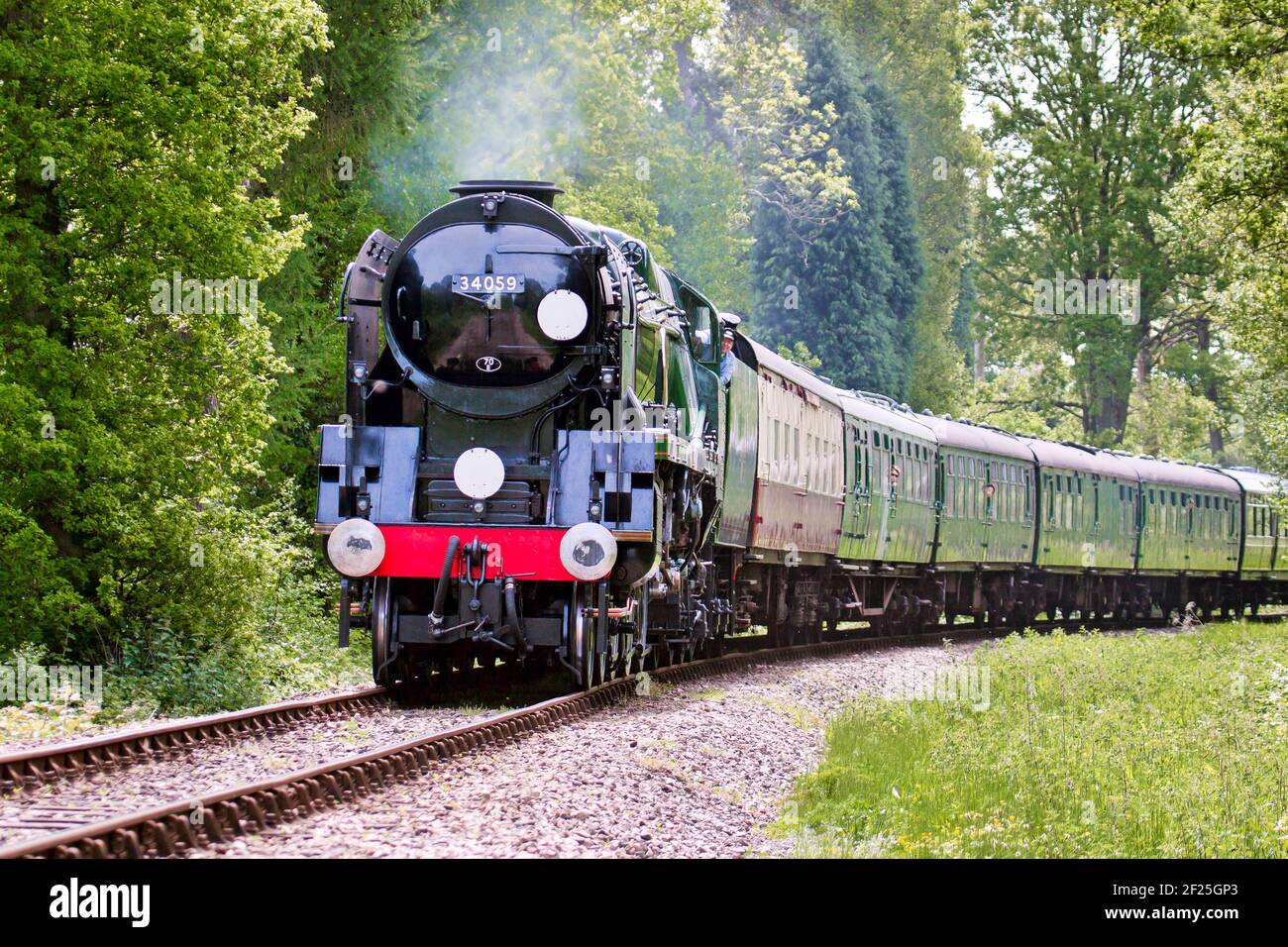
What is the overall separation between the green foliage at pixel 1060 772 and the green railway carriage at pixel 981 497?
997 cm

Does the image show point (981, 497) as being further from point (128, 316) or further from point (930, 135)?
point (930, 135)

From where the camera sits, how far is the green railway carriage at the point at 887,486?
73.3ft

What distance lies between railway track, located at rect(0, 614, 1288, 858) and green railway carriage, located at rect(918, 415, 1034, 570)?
48.8ft

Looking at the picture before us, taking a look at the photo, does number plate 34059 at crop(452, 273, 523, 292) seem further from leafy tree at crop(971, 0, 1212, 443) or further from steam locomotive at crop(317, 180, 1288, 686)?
leafy tree at crop(971, 0, 1212, 443)

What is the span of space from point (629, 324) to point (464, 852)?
233 inches

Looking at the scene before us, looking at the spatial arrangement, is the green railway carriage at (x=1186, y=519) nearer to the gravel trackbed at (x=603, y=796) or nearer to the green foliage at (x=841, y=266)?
the green foliage at (x=841, y=266)

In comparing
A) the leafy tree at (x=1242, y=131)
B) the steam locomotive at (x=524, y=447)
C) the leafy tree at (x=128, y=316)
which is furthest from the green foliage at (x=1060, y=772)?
the leafy tree at (x=128, y=316)

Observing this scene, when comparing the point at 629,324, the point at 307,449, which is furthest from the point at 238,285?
the point at 307,449

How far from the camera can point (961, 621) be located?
34.8 meters

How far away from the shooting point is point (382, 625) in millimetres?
11805

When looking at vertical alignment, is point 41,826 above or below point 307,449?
below

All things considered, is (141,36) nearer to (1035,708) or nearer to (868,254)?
(1035,708)

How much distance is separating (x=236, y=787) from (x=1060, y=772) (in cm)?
534

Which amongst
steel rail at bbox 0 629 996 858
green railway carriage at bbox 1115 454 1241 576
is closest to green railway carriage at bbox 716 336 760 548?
steel rail at bbox 0 629 996 858
